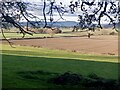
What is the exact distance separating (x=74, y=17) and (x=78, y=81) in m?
0.99

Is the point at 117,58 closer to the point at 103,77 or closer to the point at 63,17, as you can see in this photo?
the point at 103,77

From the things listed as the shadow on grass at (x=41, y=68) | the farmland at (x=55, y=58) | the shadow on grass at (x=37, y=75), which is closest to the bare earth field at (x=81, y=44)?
the farmland at (x=55, y=58)

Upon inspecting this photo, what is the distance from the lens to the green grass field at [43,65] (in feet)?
13.8

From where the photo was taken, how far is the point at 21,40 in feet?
14.1

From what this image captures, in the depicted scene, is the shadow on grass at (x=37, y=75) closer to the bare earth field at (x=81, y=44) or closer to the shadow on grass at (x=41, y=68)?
the shadow on grass at (x=41, y=68)

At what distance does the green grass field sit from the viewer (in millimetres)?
4199

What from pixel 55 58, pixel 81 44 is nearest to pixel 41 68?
pixel 55 58

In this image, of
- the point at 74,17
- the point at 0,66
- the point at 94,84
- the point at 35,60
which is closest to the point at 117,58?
the point at 94,84

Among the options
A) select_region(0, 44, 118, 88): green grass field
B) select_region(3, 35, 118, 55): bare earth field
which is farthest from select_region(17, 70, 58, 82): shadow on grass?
select_region(3, 35, 118, 55): bare earth field

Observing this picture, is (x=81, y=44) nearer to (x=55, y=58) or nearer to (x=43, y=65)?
(x=55, y=58)

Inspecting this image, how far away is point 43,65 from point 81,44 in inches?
26.8

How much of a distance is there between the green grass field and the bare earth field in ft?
0.22

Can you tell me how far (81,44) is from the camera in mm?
4320

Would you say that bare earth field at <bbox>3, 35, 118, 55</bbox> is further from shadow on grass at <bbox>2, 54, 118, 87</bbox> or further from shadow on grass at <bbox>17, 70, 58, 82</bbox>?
shadow on grass at <bbox>17, 70, 58, 82</bbox>
